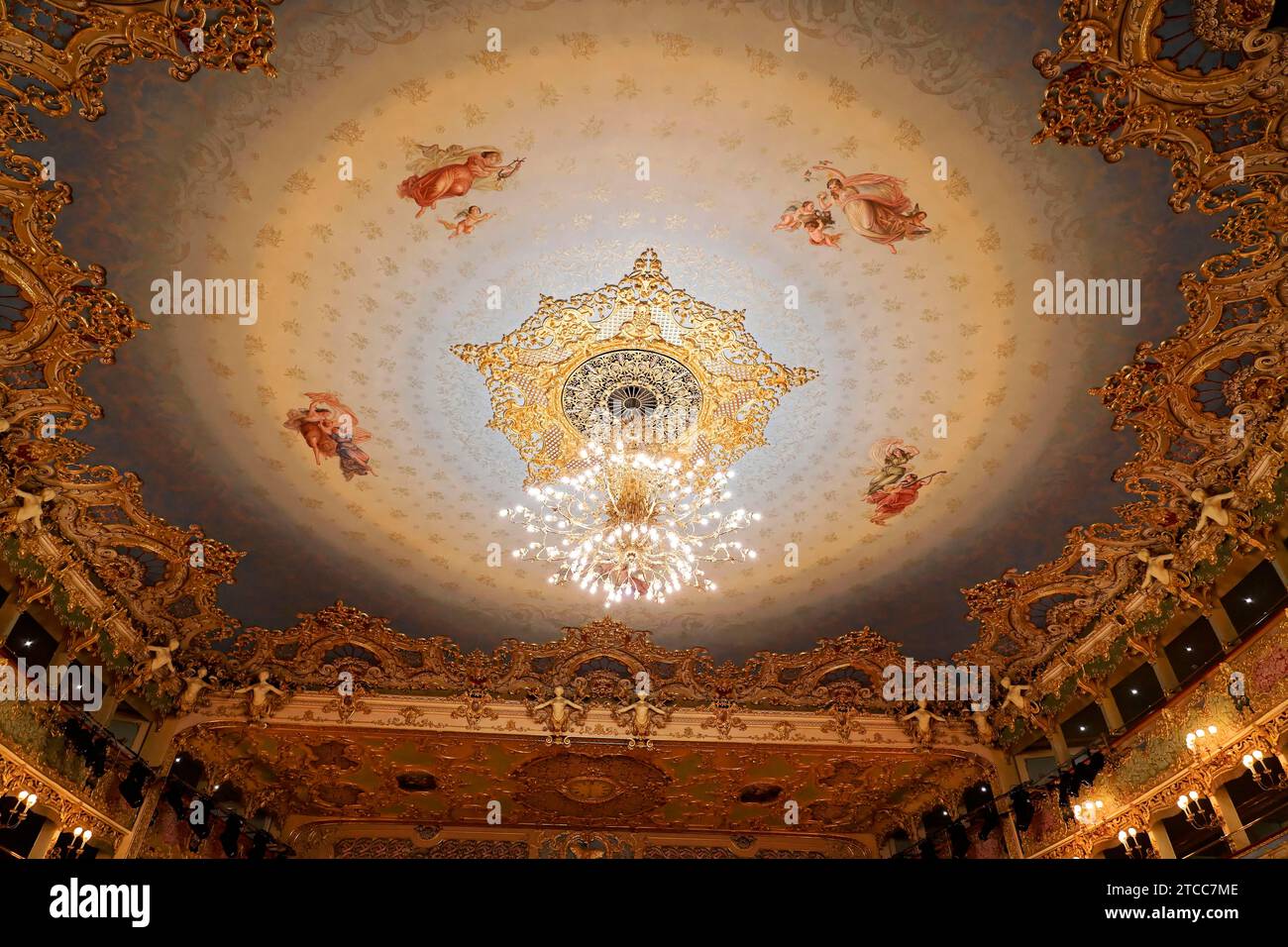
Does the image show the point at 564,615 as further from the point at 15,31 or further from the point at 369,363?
the point at 15,31

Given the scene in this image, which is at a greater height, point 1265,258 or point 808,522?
point 1265,258

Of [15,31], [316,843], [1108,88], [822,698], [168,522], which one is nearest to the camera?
[15,31]

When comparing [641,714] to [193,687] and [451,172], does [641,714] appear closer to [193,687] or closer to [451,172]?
[193,687]

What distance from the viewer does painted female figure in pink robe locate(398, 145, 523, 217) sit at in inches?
263

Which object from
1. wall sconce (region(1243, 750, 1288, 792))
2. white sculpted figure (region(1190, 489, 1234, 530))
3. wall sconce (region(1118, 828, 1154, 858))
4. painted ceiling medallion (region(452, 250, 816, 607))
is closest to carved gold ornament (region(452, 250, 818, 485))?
painted ceiling medallion (region(452, 250, 816, 607))

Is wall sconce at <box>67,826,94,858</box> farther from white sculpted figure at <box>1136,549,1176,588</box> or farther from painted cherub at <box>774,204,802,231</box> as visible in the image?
white sculpted figure at <box>1136,549,1176,588</box>

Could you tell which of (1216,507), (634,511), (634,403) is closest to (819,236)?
(634,403)

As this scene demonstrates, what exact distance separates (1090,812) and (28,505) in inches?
531

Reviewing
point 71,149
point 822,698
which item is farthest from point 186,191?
point 822,698

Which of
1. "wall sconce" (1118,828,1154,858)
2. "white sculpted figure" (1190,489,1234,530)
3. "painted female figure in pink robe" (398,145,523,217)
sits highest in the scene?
"painted female figure in pink robe" (398,145,523,217)

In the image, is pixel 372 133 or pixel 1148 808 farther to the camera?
pixel 1148 808

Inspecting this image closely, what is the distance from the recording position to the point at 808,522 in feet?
32.9

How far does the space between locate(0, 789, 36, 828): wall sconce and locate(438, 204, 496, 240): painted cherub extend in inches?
315

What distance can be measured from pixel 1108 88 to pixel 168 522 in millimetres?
10666
